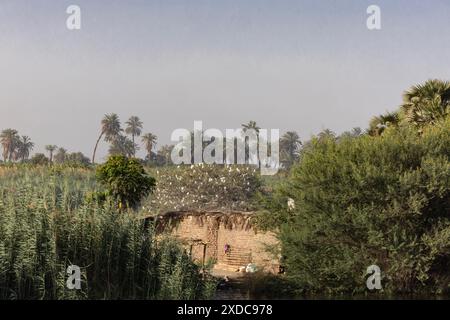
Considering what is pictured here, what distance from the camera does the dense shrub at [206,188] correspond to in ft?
143

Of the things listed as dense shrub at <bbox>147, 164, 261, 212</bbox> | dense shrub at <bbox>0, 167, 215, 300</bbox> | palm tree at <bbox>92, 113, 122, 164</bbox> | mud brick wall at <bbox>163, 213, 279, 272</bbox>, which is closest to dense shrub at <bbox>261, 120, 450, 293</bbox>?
mud brick wall at <bbox>163, 213, 279, 272</bbox>

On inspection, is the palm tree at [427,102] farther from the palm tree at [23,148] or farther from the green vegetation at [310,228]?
the palm tree at [23,148]

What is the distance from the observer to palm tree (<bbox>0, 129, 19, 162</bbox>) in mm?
140125

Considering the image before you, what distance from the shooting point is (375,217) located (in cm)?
1886

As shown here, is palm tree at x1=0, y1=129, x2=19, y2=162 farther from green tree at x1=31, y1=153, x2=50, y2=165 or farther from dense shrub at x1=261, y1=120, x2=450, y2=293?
dense shrub at x1=261, y1=120, x2=450, y2=293

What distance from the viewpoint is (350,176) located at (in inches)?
769

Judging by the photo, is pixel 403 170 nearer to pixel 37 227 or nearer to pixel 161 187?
pixel 37 227

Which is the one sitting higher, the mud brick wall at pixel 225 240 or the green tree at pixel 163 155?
the green tree at pixel 163 155

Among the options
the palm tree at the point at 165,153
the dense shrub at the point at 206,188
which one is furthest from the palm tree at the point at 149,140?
the dense shrub at the point at 206,188

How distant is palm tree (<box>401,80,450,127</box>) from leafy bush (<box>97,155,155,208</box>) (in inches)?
470

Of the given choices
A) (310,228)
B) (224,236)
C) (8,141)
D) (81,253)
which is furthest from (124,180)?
(8,141)

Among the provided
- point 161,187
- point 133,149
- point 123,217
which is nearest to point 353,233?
point 123,217

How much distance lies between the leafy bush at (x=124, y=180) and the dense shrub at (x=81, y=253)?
493 inches
